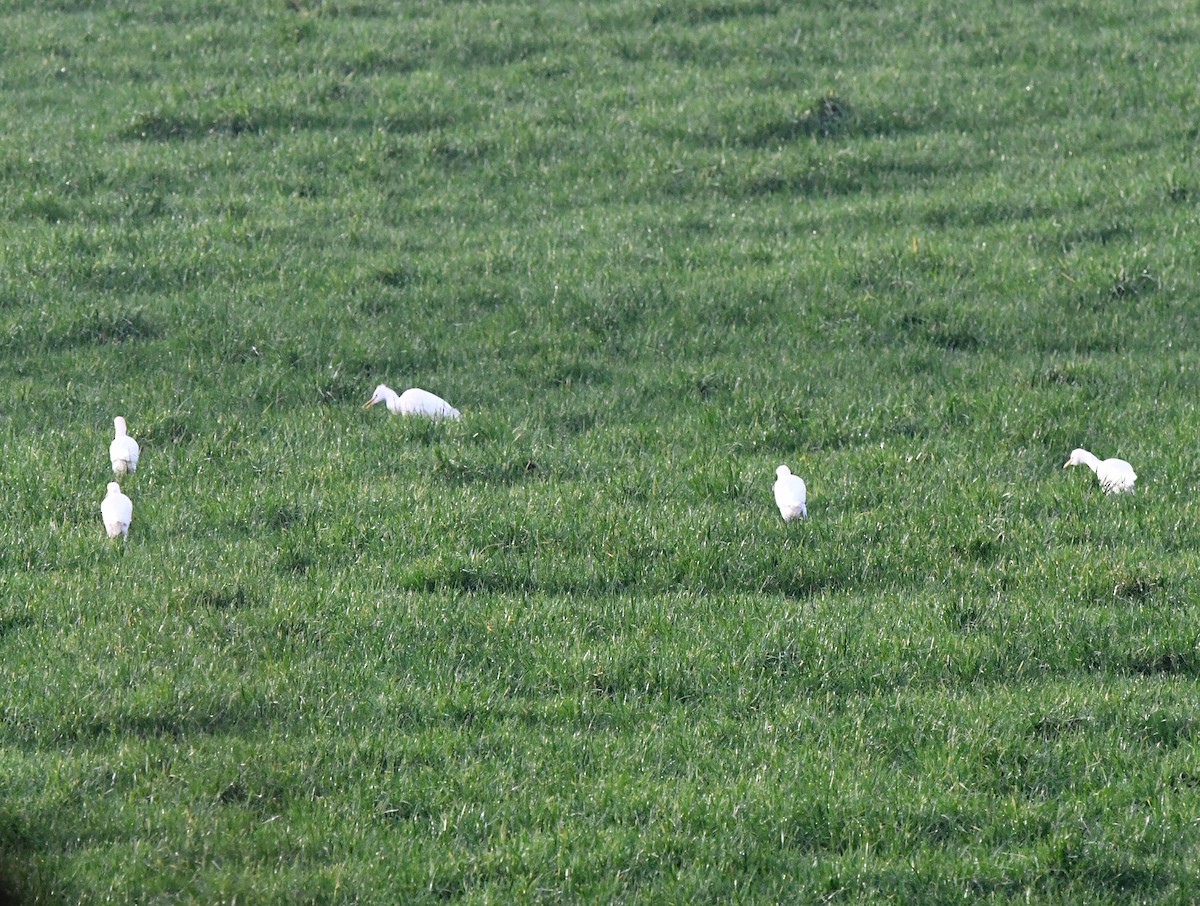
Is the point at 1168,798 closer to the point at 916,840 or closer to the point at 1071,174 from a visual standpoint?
the point at 916,840

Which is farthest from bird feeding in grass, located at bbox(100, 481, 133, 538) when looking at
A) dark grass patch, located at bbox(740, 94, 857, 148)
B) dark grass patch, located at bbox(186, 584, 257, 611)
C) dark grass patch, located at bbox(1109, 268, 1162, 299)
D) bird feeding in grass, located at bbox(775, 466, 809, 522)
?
dark grass patch, located at bbox(740, 94, 857, 148)

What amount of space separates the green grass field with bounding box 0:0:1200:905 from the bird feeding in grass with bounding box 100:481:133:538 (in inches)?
3.4

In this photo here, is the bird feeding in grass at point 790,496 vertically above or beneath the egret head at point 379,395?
beneath

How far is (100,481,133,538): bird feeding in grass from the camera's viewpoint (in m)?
8.17

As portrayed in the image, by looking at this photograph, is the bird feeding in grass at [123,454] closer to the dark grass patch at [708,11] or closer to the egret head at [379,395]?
the egret head at [379,395]

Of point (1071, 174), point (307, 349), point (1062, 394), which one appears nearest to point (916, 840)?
point (1062, 394)

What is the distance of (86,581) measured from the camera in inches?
299

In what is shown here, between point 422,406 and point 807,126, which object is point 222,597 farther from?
point 807,126

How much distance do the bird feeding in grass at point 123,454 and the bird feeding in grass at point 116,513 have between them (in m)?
0.64

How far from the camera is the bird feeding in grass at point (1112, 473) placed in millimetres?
8977

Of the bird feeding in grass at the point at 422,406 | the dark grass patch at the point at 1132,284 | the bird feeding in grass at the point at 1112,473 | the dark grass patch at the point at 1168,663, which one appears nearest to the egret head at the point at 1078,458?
the bird feeding in grass at the point at 1112,473

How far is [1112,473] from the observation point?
9047mm

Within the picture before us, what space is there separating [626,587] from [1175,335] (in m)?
6.03

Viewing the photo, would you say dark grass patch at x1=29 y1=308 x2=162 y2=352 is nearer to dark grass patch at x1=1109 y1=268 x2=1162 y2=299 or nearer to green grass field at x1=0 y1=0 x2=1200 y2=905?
green grass field at x1=0 y1=0 x2=1200 y2=905
